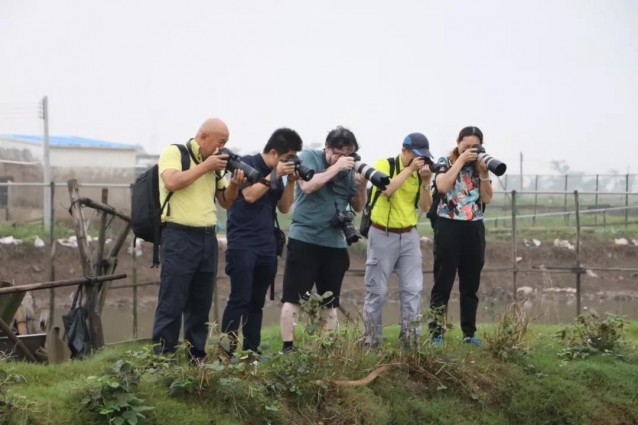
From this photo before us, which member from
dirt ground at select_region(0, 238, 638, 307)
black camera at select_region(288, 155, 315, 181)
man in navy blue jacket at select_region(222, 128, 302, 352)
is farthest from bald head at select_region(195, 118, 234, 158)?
dirt ground at select_region(0, 238, 638, 307)

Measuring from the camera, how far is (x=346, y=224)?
6.88m

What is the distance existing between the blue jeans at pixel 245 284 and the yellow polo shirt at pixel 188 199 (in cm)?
43

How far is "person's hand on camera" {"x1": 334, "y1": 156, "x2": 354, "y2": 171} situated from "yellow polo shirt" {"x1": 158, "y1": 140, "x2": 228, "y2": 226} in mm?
1058

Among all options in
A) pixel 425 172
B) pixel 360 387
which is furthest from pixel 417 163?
pixel 360 387

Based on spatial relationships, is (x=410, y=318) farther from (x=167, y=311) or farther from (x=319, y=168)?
(x=167, y=311)

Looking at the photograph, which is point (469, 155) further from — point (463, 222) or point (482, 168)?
point (463, 222)

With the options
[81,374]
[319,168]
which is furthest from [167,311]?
[319,168]

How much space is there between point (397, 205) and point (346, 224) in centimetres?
49

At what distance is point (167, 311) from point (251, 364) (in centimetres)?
66

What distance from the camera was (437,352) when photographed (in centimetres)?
651

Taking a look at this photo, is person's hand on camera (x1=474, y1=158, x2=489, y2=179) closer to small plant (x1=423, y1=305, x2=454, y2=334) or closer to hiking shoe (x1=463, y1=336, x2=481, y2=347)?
small plant (x1=423, y1=305, x2=454, y2=334)

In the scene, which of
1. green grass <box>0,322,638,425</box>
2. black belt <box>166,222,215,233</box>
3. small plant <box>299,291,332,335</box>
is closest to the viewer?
Result: green grass <box>0,322,638,425</box>

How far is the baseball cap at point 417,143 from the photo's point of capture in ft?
23.3

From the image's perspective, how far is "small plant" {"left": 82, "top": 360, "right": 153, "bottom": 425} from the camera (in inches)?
190
